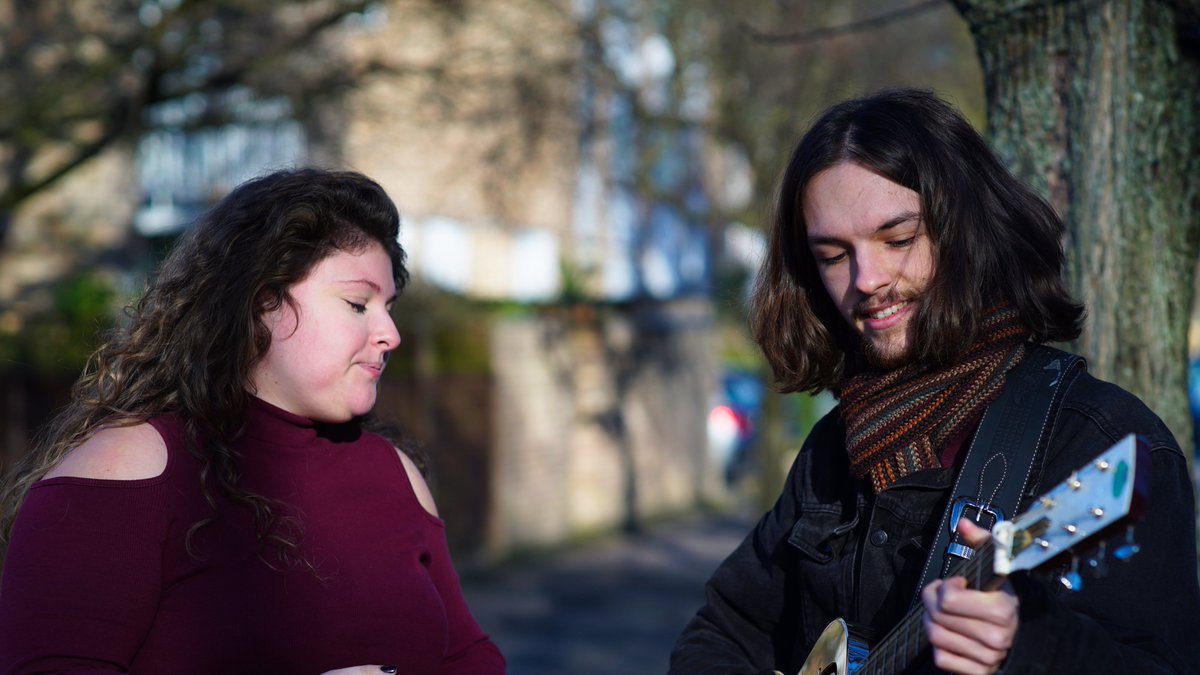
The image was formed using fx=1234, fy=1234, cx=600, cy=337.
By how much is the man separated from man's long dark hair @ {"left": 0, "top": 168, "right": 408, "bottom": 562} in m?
0.94

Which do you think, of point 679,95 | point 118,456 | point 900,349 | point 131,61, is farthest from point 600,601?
point 900,349

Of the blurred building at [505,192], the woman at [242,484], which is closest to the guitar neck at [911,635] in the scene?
the woman at [242,484]

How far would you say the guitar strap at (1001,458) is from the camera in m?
1.96

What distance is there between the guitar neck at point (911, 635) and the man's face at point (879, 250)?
45 centimetres

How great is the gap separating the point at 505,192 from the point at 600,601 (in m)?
4.43

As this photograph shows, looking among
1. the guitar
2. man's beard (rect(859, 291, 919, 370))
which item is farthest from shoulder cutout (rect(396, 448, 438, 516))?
the guitar

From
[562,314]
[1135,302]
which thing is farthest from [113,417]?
[562,314]

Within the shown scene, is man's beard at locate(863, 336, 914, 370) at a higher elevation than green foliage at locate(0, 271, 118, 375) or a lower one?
higher

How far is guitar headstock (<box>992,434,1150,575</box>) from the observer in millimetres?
1489

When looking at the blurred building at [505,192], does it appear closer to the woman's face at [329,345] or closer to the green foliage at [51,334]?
the green foliage at [51,334]

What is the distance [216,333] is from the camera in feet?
8.06

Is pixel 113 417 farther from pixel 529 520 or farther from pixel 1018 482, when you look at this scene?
pixel 529 520

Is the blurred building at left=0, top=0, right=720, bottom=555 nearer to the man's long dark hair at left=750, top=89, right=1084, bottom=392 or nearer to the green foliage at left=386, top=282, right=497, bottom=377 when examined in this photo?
the green foliage at left=386, top=282, right=497, bottom=377

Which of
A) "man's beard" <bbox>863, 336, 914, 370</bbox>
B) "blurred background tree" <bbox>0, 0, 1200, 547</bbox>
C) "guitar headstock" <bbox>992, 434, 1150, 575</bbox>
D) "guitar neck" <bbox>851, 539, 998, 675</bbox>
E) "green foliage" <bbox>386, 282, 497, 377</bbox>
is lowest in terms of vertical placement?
"green foliage" <bbox>386, 282, 497, 377</bbox>
